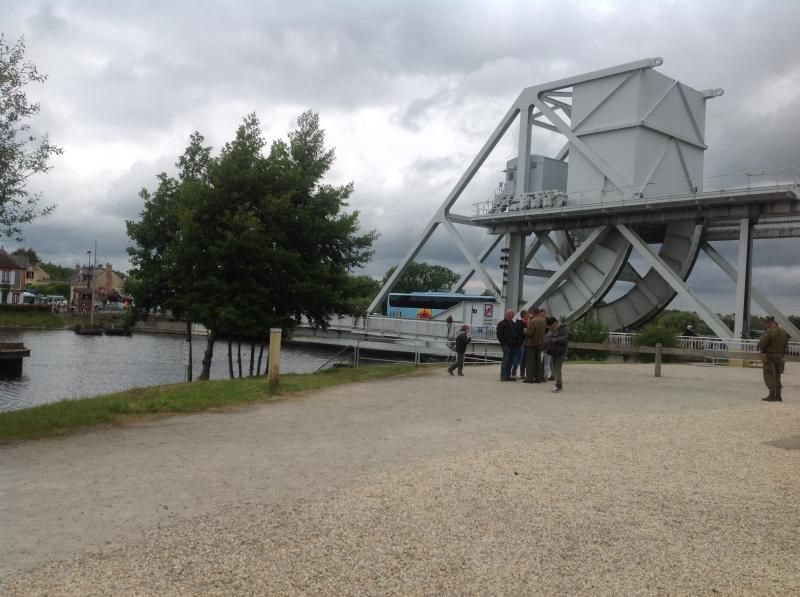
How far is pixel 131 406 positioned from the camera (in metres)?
10.6

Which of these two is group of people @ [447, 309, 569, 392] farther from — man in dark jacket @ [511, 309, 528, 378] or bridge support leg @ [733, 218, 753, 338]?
bridge support leg @ [733, 218, 753, 338]

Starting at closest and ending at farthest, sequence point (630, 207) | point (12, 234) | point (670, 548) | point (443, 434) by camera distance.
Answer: point (670, 548), point (443, 434), point (12, 234), point (630, 207)

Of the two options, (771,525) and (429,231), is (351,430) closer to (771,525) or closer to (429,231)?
(771,525)

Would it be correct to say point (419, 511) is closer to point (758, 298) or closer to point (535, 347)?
point (535, 347)

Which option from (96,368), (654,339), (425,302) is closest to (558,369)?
(654,339)

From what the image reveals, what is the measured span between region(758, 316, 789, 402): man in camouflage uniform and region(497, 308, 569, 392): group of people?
4011 millimetres

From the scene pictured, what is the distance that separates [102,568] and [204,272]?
724 inches

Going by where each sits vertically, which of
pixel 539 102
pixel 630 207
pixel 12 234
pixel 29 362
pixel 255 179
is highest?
pixel 539 102

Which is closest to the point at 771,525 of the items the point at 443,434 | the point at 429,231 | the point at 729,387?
the point at 443,434

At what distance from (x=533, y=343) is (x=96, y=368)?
32.9m

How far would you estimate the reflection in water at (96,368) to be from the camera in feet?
98.6

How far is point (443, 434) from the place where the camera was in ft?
30.2

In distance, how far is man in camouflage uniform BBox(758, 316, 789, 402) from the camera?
14.1 m

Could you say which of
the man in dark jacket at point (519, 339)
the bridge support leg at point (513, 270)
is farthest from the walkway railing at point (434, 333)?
the man in dark jacket at point (519, 339)
